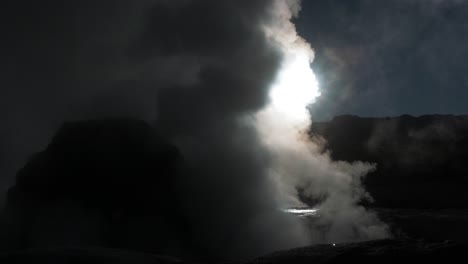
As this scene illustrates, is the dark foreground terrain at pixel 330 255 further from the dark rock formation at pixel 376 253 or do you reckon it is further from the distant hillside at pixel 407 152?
the distant hillside at pixel 407 152

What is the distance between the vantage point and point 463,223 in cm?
2142

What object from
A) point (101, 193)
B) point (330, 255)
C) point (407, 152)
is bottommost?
point (330, 255)

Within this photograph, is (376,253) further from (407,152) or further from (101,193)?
Answer: (407,152)

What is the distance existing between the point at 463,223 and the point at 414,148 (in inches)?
1463

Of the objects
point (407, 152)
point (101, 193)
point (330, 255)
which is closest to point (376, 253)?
point (330, 255)

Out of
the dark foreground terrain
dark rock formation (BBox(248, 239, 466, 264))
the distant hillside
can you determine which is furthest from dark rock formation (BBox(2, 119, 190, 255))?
the distant hillside

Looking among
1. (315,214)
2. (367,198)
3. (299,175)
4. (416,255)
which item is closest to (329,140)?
(367,198)

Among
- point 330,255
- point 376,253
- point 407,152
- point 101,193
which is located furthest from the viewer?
point 407,152

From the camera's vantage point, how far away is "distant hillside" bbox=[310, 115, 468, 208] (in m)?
44.8

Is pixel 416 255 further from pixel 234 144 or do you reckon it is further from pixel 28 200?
pixel 28 200

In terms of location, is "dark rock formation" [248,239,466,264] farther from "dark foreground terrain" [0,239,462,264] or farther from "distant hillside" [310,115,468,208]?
"distant hillside" [310,115,468,208]

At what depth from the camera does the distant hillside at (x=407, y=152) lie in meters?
44.8

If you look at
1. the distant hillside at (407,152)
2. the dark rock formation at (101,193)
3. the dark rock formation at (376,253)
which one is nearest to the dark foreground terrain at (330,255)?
the dark rock formation at (376,253)

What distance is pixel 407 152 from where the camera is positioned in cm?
5619
